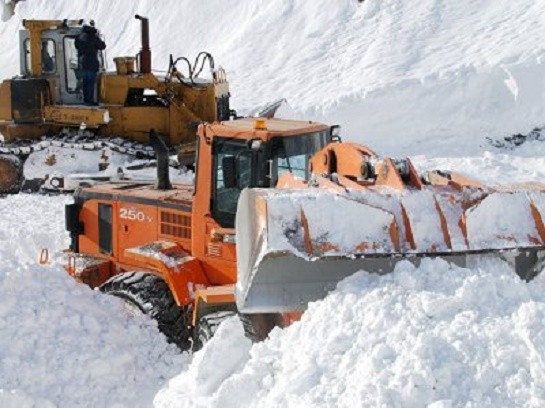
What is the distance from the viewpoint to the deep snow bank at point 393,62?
49.1ft

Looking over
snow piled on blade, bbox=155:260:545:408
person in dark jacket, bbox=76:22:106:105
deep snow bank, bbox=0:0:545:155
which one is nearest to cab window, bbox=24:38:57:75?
person in dark jacket, bbox=76:22:106:105

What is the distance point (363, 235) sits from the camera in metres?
4.66

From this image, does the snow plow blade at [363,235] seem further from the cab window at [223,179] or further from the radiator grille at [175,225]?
the radiator grille at [175,225]

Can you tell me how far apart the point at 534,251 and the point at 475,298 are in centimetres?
78

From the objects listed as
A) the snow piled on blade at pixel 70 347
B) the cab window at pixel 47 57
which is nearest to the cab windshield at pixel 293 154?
the snow piled on blade at pixel 70 347

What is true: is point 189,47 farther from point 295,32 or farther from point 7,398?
point 7,398

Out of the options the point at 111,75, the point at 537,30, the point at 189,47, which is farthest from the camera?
the point at 189,47

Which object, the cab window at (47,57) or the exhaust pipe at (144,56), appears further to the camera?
the exhaust pipe at (144,56)

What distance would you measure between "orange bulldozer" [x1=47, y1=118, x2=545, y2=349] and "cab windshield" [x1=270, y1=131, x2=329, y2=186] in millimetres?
11

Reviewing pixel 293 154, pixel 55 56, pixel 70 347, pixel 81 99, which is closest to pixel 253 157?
pixel 293 154

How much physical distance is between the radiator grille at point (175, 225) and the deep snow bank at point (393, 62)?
805 cm

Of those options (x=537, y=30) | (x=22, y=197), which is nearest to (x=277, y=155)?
(x=22, y=197)

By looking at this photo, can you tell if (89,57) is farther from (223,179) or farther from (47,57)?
(223,179)

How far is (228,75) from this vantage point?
20.1m
